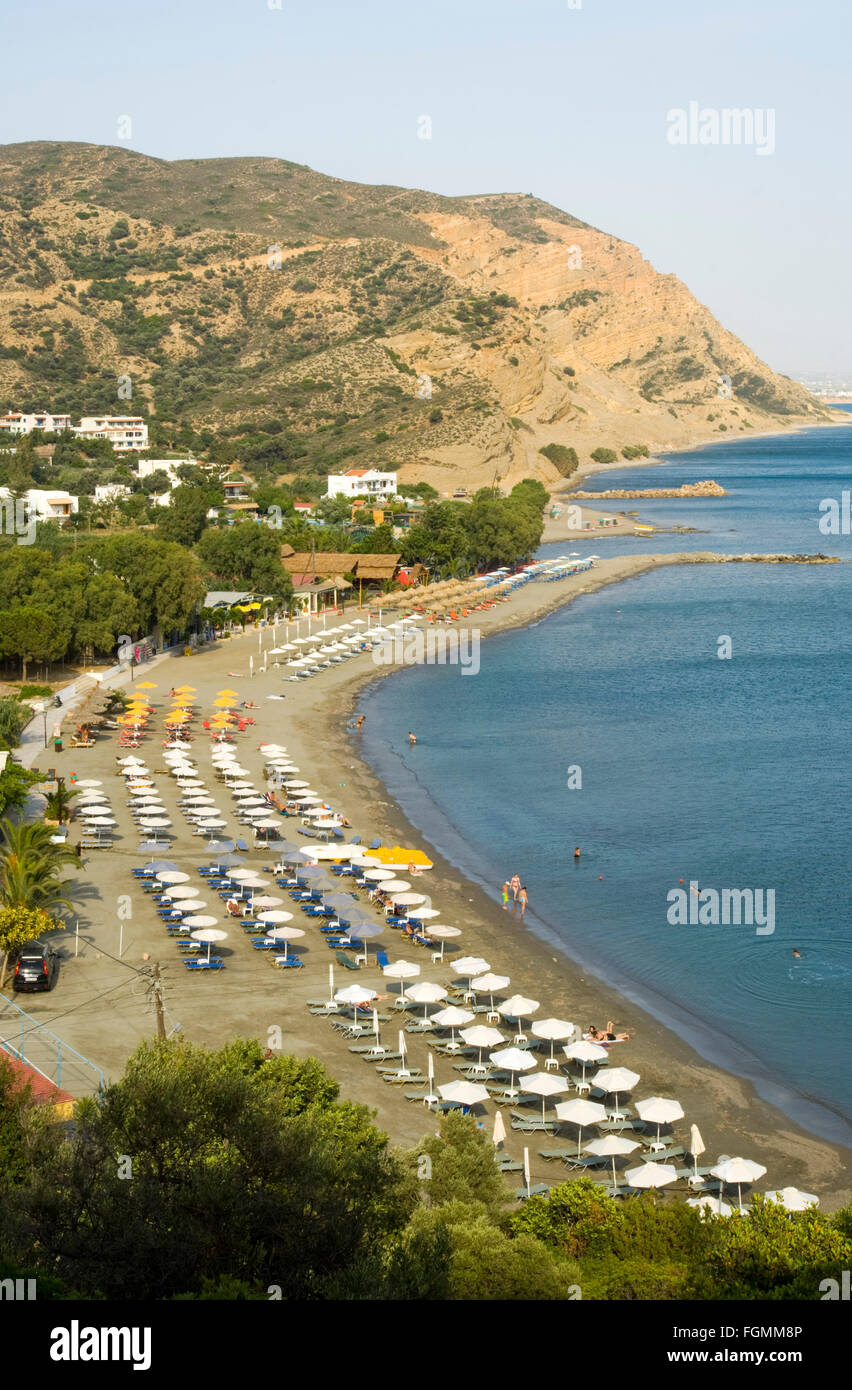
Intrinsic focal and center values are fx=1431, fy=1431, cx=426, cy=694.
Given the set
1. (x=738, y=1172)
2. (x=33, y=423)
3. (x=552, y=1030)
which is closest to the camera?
(x=738, y=1172)

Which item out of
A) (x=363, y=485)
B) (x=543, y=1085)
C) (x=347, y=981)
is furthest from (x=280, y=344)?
(x=543, y=1085)

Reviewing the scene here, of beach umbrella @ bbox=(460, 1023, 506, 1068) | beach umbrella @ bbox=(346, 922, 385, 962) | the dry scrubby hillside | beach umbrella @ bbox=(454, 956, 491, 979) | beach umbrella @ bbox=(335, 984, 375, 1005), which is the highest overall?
the dry scrubby hillside

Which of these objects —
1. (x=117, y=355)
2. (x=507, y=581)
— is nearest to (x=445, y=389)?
(x=117, y=355)

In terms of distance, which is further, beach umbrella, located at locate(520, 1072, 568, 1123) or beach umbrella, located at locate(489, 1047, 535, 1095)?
beach umbrella, located at locate(489, 1047, 535, 1095)

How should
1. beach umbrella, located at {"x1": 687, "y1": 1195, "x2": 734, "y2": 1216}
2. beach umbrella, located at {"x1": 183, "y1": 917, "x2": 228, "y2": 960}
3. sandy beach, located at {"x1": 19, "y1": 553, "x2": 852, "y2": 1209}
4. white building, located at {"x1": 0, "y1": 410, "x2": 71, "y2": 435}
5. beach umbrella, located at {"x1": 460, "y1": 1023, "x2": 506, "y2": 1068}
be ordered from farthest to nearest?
white building, located at {"x1": 0, "y1": 410, "x2": 71, "y2": 435}, beach umbrella, located at {"x1": 183, "y1": 917, "x2": 228, "y2": 960}, beach umbrella, located at {"x1": 460, "y1": 1023, "x2": 506, "y2": 1068}, sandy beach, located at {"x1": 19, "y1": 553, "x2": 852, "y2": 1209}, beach umbrella, located at {"x1": 687, "y1": 1195, "x2": 734, "y2": 1216}

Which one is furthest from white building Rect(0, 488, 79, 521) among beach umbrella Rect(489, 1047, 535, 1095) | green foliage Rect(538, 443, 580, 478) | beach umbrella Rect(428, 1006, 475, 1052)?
green foliage Rect(538, 443, 580, 478)

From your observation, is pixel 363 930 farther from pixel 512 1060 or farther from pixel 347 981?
pixel 512 1060

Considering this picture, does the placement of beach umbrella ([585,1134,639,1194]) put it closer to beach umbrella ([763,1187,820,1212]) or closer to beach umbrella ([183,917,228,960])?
beach umbrella ([763,1187,820,1212])
